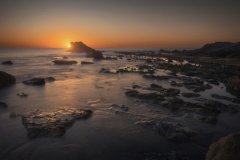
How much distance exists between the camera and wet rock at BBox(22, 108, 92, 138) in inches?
336

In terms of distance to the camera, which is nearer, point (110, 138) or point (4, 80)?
point (110, 138)

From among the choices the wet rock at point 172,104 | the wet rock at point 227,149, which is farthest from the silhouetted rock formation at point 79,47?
the wet rock at point 227,149

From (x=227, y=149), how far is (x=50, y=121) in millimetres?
9044

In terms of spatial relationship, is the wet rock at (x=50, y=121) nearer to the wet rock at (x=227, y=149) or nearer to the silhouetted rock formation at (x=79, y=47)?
the wet rock at (x=227, y=149)

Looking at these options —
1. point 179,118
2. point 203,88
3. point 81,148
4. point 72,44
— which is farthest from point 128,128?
point 72,44

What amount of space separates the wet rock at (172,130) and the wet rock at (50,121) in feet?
15.0

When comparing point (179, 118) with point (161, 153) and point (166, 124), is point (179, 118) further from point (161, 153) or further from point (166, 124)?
point (161, 153)

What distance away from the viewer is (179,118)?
35.4ft

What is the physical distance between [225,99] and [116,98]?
10471mm

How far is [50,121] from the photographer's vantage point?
9695 mm

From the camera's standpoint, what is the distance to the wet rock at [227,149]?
476cm

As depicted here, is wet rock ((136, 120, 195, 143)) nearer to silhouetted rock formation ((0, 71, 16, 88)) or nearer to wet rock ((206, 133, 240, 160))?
wet rock ((206, 133, 240, 160))

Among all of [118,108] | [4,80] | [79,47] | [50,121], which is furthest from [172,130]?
[79,47]

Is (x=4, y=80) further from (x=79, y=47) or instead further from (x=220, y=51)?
(x=79, y=47)
